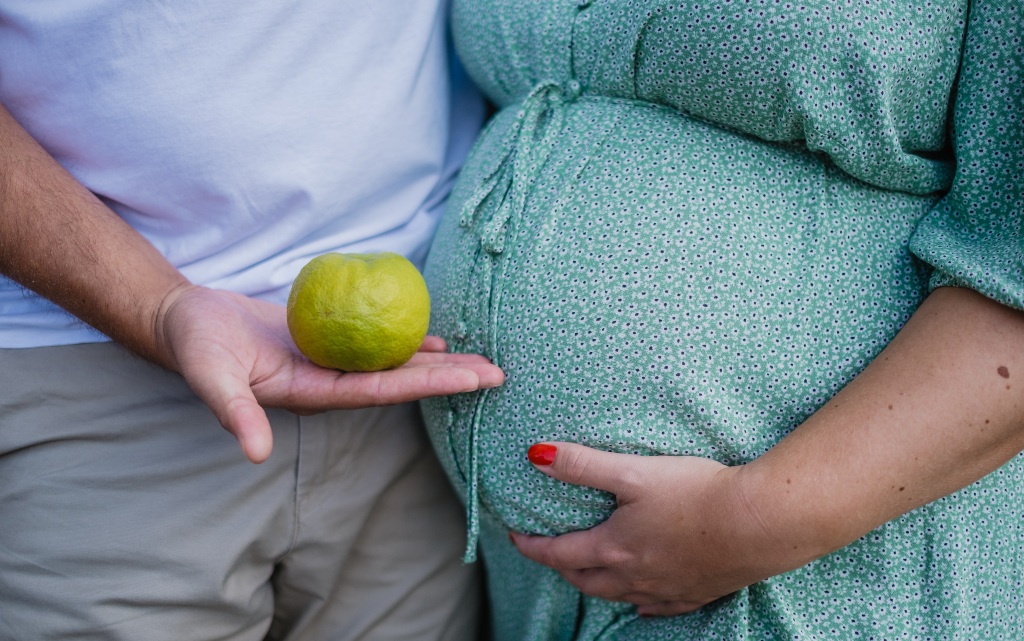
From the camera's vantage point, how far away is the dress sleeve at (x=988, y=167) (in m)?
0.97

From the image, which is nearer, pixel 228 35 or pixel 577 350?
pixel 577 350

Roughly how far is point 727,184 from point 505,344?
1.47 ft

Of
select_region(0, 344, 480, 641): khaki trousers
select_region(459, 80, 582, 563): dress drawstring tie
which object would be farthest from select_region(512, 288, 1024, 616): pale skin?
select_region(0, 344, 480, 641): khaki trousers

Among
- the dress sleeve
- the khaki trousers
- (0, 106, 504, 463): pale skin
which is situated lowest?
the khaki trousers

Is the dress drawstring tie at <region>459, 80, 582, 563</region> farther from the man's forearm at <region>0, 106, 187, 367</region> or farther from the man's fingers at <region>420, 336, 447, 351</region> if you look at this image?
the man's forearm at <region>0, 106, 187, 367</region>

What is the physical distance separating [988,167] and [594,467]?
0.72 meters

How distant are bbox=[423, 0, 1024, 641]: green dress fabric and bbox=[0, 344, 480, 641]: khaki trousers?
0.52 meters

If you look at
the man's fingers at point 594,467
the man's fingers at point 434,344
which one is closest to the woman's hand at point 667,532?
the man's fingers at point 594,467

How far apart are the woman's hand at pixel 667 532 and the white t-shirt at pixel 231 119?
0.71 m

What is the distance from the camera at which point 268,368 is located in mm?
1243

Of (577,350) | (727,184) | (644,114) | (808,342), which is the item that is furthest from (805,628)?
(644,114)

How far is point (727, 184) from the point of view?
1141 millimetres

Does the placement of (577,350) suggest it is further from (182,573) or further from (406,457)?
(182,573)

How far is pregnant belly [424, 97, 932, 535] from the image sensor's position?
3.59ft
